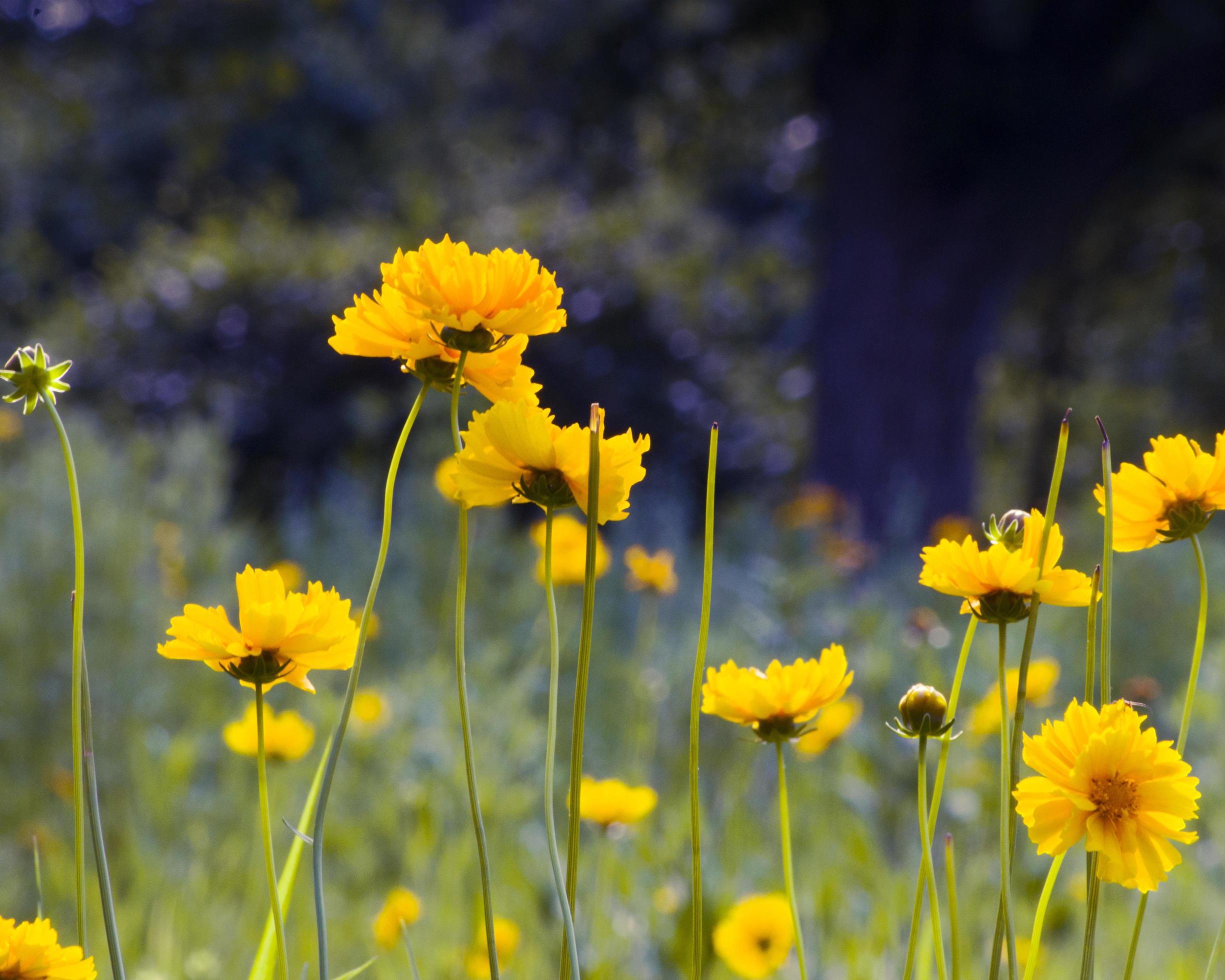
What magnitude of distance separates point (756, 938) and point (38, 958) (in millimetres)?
755

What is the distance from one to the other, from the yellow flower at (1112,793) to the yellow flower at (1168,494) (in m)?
0.13

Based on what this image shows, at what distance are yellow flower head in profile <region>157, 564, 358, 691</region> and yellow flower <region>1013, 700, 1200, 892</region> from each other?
0.35 metres

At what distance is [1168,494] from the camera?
592 millimetres

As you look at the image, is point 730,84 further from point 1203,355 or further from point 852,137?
point 1203,355

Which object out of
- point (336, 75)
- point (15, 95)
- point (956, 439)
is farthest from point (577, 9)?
point (15, 95)

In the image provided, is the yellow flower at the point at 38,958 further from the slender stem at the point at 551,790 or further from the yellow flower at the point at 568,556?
the yellow flower at the point at 568,556

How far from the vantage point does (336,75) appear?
362 inches

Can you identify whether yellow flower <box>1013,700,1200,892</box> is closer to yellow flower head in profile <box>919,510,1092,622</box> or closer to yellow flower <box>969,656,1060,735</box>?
yellow flower head in profile <box>919,510,1092,622</box>

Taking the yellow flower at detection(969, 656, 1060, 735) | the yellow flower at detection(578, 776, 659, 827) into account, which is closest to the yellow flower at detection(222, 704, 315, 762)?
the yellow flower at detection(578, 776, 659, 827)

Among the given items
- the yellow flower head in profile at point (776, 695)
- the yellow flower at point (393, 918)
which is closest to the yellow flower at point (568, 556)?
the yellow flower at point (393, 918)

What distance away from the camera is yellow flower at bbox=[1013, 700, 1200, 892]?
0.50 m

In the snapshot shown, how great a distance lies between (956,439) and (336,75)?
21.3 ft

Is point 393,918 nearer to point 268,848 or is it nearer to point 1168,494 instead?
point 268,848

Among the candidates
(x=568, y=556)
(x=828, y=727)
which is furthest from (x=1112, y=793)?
(x=568, y=556)
